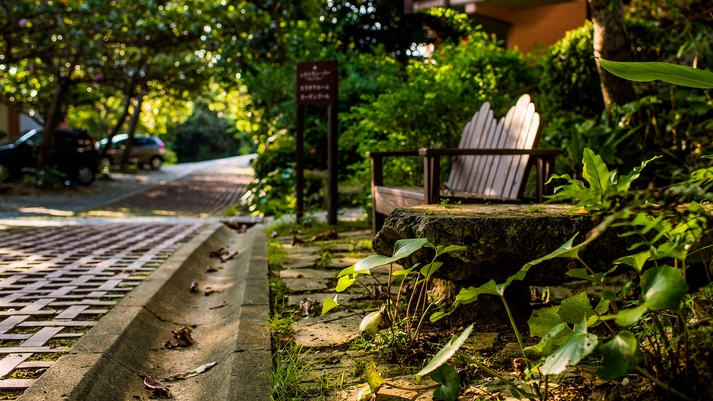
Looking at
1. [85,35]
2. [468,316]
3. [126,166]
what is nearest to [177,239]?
[468,316]

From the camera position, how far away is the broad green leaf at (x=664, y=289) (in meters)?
1.49

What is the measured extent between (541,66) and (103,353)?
7736 mm

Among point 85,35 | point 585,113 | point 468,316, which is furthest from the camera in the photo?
point 85,35

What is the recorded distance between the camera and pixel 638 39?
8.95 metres

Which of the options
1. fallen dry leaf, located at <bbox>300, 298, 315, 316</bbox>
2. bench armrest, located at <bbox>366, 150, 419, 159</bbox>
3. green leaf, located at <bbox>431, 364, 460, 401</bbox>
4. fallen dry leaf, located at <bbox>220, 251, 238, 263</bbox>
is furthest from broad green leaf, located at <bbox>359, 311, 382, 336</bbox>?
fallen dry leaf, located at <bbox>220, 251, 238, 263</bbox>

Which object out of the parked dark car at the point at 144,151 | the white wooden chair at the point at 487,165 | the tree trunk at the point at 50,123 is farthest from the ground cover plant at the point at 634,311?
the parked dark car at the point at 144,151

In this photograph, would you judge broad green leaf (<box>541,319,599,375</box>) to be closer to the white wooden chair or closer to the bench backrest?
the white wooden chair

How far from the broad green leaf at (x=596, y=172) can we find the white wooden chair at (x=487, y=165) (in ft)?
6.99

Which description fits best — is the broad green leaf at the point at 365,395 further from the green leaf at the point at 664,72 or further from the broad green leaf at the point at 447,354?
the green leaf at the point at 664,72

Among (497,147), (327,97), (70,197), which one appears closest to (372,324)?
(497,147)

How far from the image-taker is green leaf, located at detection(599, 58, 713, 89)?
1.80 meters

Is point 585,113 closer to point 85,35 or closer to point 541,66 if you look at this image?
point 541,66

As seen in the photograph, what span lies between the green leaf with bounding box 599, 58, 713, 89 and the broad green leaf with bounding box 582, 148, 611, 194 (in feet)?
0.86

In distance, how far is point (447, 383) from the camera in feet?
6.63
